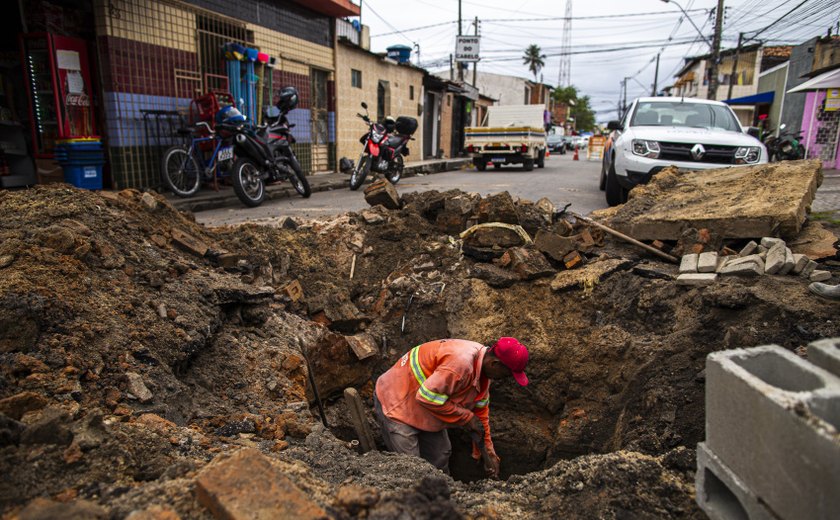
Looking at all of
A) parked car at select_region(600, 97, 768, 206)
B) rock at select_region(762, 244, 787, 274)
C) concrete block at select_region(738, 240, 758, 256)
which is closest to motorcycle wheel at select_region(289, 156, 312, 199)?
parked car at select_region(600, 97, 768, 206)

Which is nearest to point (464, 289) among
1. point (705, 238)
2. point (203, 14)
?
point (705, 238)

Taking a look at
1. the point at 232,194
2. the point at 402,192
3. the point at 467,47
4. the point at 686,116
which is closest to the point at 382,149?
the point at 402,192

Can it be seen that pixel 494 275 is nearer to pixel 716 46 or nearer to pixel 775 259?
pixel 775 259

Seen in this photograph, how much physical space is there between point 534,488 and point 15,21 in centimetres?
977

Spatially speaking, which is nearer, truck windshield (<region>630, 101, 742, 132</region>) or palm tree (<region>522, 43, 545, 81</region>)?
truck windshield (<region>630, 101, 742, 132</region>)

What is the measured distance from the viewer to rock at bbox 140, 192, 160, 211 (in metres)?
4.96

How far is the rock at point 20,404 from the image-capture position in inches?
83.9

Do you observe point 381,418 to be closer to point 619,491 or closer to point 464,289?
point 464,289

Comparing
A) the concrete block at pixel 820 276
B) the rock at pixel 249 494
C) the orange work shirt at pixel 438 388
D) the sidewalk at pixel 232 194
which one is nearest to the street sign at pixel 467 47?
the sidewalk at pixel 232 194

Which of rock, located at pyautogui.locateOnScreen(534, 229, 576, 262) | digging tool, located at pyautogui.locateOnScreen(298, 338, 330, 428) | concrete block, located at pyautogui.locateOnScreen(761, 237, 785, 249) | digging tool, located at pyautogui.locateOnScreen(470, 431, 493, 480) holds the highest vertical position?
concrete block, located at pyautogui.locateOnScreen(761, 237, 785, 249)

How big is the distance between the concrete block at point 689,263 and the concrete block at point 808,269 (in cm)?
73

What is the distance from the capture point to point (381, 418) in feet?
13.4

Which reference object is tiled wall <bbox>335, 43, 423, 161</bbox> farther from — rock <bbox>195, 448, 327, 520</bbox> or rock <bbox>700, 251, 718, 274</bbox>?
rock <bbox>195, 448, 327, 520</bbox>

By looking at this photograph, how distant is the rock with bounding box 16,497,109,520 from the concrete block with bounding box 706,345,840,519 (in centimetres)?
193
